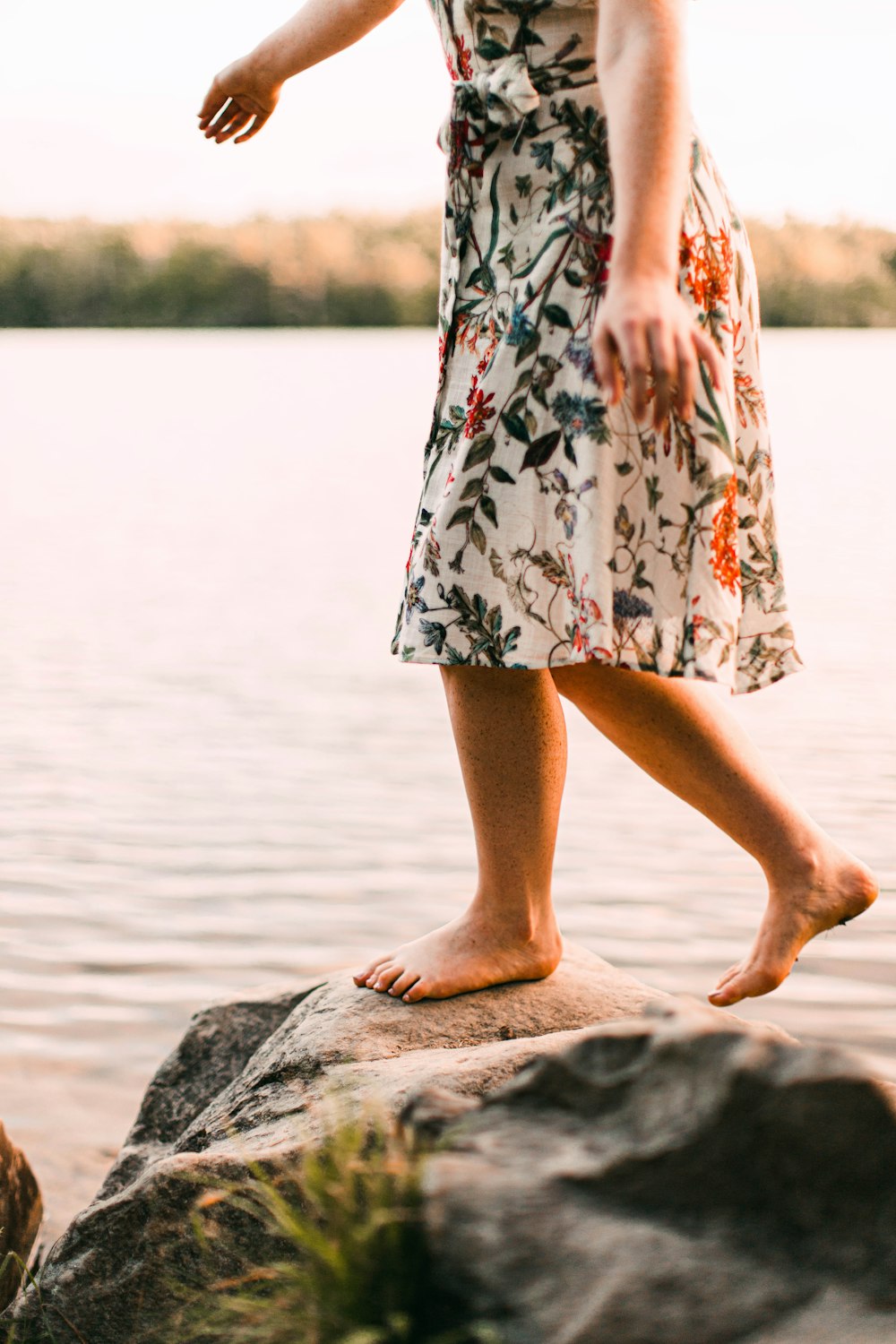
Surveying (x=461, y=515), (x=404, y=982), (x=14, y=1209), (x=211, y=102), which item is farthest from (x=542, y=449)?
(x=14, y=1209)

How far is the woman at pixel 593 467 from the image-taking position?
1.77 m

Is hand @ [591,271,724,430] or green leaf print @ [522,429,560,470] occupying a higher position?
hand @ [591,271,724,430]

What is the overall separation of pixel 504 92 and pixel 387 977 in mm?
1256

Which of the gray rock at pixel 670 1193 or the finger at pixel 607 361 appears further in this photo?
the finger at pixel 607 361

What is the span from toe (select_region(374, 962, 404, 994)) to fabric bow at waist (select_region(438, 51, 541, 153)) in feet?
3.96

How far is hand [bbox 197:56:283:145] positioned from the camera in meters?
2.39

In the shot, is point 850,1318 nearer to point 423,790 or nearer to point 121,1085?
point 121,1085

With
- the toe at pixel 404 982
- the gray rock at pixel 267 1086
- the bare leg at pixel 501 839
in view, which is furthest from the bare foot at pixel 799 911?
the toe at pixel 404 982

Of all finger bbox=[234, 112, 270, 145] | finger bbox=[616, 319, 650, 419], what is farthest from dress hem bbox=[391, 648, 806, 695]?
finger bbox=[234, 112, 270, 145]

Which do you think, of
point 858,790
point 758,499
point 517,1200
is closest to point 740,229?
point 758,499

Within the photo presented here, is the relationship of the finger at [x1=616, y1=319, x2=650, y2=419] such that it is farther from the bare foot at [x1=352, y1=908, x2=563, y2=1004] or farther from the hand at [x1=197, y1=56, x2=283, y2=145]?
the hand at [x1=197, y1=56, x2=283, y2=145]

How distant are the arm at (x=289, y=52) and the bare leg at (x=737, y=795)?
1.06 meters

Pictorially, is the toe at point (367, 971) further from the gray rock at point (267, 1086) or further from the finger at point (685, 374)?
the finger at point (685, 374)

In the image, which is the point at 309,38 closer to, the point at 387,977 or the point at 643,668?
the point at 643,668
